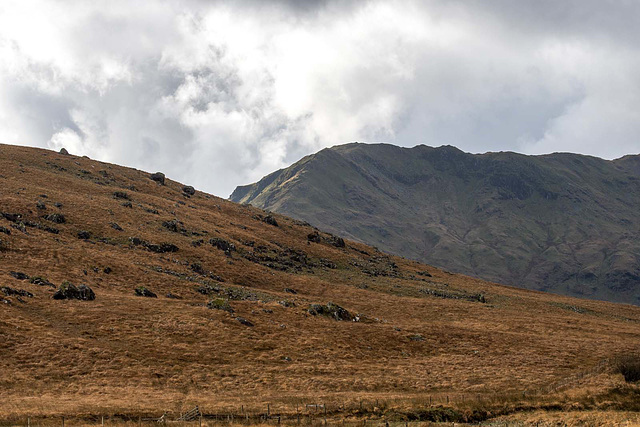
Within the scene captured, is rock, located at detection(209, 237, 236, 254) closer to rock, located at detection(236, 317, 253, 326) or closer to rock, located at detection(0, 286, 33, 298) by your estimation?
rock, located at detection(236, 317, 253, 326)

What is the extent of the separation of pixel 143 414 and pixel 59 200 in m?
76.4

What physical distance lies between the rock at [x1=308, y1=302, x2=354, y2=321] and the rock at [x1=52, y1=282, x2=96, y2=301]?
1161 inches

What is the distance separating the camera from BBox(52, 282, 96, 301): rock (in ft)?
175

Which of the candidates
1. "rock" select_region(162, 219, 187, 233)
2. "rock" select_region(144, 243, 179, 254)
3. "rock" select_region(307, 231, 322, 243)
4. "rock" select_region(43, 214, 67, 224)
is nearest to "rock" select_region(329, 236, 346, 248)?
"rock" select_region(307, 231, 322, 243)

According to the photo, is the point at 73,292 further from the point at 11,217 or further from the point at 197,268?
the point at 11,217

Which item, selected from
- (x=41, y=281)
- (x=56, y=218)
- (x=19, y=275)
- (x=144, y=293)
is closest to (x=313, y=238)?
(x=56, y=218)

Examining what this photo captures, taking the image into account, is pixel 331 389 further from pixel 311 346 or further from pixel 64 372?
pixel 64 372

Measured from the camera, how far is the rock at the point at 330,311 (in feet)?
216

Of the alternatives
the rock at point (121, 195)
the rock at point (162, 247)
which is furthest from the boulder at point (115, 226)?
the rock at point (121, 195)

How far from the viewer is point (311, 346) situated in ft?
175

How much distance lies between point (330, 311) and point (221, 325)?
18.3 meters

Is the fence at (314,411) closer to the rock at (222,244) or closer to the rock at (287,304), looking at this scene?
the rock at (287,304)

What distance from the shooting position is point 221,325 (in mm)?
54594

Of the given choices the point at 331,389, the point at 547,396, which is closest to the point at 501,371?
the point at 547,396
